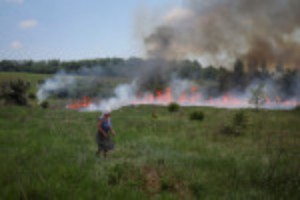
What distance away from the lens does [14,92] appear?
4241 cm

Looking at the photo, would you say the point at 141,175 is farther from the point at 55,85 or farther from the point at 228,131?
the point at 55,85

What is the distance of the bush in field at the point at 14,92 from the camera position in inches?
1638

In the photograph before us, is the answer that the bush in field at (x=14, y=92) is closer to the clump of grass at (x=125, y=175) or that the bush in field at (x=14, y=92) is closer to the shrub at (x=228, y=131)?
the shrub at (x=228, y=131)

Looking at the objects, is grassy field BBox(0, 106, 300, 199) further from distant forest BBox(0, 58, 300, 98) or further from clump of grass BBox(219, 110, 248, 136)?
distant forest BBox(0, 58, 300, 98)

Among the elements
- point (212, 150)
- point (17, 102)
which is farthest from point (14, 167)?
point (17, 102)

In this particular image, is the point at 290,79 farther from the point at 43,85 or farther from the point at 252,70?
the point at 43,85

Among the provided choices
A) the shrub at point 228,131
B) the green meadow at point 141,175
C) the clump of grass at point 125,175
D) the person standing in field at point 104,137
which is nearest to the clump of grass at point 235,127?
the shrub at point 228,131

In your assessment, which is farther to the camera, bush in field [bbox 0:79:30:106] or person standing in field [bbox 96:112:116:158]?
bush in field [bbox 0:79:30:106]

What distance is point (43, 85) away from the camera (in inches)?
2657

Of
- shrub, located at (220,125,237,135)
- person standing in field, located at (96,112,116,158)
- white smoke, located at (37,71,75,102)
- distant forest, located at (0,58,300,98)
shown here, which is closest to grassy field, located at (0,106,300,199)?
person standing in field, located at (96,112,116,158)

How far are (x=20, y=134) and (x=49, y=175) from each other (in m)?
8.05

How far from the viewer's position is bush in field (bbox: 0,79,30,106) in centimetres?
4159

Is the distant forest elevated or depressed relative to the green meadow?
elevated

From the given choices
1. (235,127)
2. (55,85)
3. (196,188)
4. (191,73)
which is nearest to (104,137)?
(196,188)
